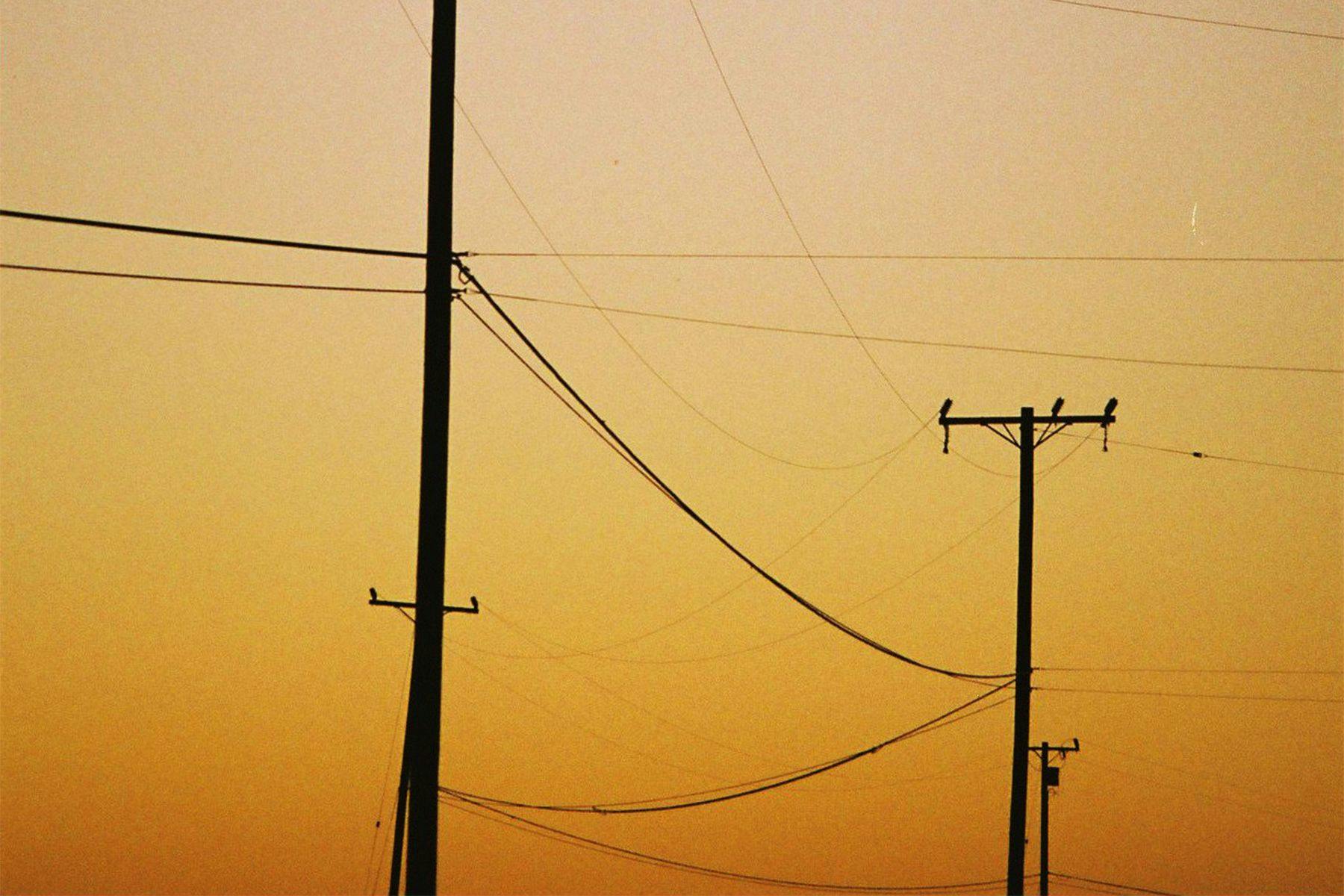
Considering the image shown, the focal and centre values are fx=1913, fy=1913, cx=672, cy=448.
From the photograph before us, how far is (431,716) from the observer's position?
1461cm

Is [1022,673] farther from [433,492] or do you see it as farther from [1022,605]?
[433,492]

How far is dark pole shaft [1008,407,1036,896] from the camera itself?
28.5 metres

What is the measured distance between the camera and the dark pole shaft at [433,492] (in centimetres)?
1441

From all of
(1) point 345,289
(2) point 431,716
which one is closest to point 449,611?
(1) point 345,289

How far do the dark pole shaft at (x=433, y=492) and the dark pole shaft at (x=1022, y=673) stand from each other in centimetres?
1538

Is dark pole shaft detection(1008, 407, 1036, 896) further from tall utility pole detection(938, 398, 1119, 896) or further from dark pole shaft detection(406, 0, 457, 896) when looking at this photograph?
dark pole shaft detection(406, 0, 457, 896)

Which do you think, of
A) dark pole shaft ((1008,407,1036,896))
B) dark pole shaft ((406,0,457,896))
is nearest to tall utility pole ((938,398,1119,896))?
dark pole shaft ((1008,407,1036,896))

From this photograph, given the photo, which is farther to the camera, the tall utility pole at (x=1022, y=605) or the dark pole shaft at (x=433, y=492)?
the tall utility pole at (x=1022, y=605)

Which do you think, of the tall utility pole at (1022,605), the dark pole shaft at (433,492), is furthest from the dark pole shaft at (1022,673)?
the dark pole shaft at (433,492)

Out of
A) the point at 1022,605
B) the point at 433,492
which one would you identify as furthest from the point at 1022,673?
the point at 433,492

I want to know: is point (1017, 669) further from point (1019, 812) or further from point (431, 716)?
point (431, 716)

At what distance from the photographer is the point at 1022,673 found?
96.4ft

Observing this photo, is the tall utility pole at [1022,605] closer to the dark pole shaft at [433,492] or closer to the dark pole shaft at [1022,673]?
the dark pole shaft at [1022,673]

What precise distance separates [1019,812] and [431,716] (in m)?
16.0
